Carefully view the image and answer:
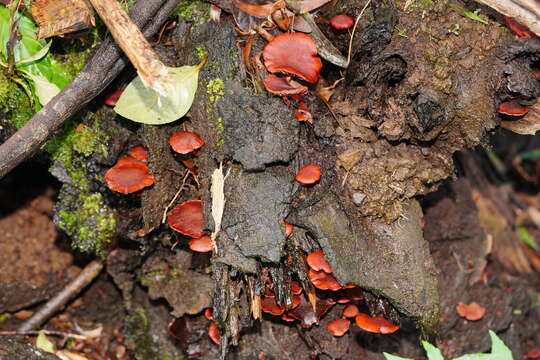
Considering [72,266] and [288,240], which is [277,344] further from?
[72,266]

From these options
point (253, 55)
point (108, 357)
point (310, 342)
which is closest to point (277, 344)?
point (310, 342)

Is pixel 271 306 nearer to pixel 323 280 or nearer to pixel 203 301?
pixel 323 280

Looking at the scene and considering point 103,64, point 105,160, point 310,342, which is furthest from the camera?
point 310,342

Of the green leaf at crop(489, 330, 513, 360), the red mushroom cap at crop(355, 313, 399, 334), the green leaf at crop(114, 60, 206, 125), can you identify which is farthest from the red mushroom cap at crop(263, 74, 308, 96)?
the green leaf at crop(489, 330, 513, 360)

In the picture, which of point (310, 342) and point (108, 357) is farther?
point (108, 357)

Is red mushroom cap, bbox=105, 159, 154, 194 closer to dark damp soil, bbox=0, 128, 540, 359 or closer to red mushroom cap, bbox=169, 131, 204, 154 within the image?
red mushroom cap, bbox=169, 131, 204, 154

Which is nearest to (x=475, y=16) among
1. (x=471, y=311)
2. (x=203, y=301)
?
(x=471, y=311)
